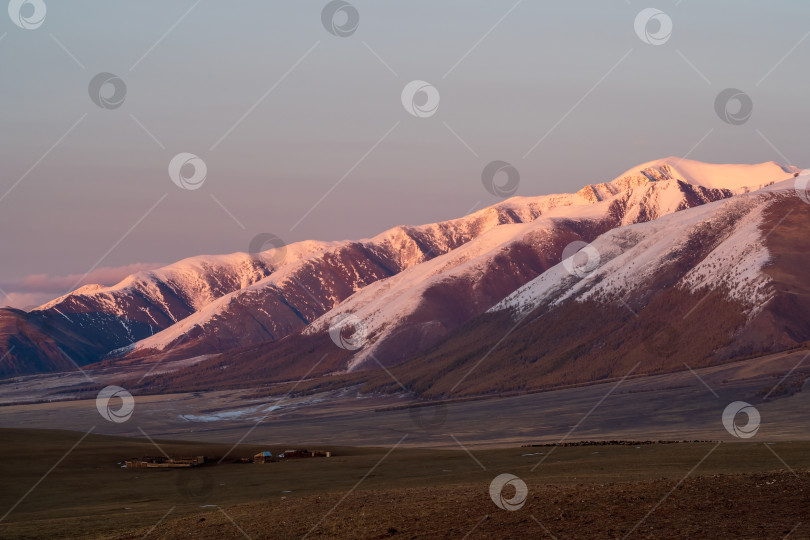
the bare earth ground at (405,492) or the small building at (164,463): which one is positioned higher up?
→ the small building at (164,463)

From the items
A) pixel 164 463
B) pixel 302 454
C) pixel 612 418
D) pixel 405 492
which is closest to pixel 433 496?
pixel 405 492

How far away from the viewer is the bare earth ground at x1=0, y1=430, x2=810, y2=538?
33.3m

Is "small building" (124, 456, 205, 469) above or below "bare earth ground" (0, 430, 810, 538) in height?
above

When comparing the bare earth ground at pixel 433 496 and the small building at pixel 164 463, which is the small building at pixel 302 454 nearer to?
the bare earth ground at pixel 433 496

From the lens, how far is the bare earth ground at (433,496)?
33.3m

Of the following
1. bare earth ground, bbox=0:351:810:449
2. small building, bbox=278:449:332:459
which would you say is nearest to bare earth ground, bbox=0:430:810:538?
small building, bbox=278:449:332:459

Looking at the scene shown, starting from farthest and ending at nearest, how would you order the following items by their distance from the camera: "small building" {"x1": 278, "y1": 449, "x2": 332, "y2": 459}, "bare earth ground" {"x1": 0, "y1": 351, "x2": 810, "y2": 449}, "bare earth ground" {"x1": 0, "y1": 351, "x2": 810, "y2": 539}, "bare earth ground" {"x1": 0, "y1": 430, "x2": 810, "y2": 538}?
"bare earth ground" {"x1": 0, "y1": 351, "x2": 810, "y2": 449}, "small building" {"x1": 278, "y1": 449, "x2": 332, "y2": 459}, "bare earth ground" {"x1": 0, "y1": 351, "x2": 810, "y2": 539}, "bare earth ground" {"x1": 0, "y1": 430, "x2": 810, "y2": 538}

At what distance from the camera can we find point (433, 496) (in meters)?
41.7

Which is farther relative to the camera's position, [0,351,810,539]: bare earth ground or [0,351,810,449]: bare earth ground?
[0,351,810,449]: bare earth ground

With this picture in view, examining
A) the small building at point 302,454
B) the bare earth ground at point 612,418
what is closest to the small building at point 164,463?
the small building at point 302,454

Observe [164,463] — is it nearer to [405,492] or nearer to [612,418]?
[405,492]

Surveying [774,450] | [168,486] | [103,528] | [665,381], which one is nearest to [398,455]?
[168,486]

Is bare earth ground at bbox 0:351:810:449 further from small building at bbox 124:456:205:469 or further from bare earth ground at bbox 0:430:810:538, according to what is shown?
bare earth ground at bbox 0:430:810:538

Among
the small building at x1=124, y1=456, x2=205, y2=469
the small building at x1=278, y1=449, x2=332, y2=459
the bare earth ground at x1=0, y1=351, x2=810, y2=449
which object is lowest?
the bare earth ground at x1=0, y1=351, x2=810, y2=449
